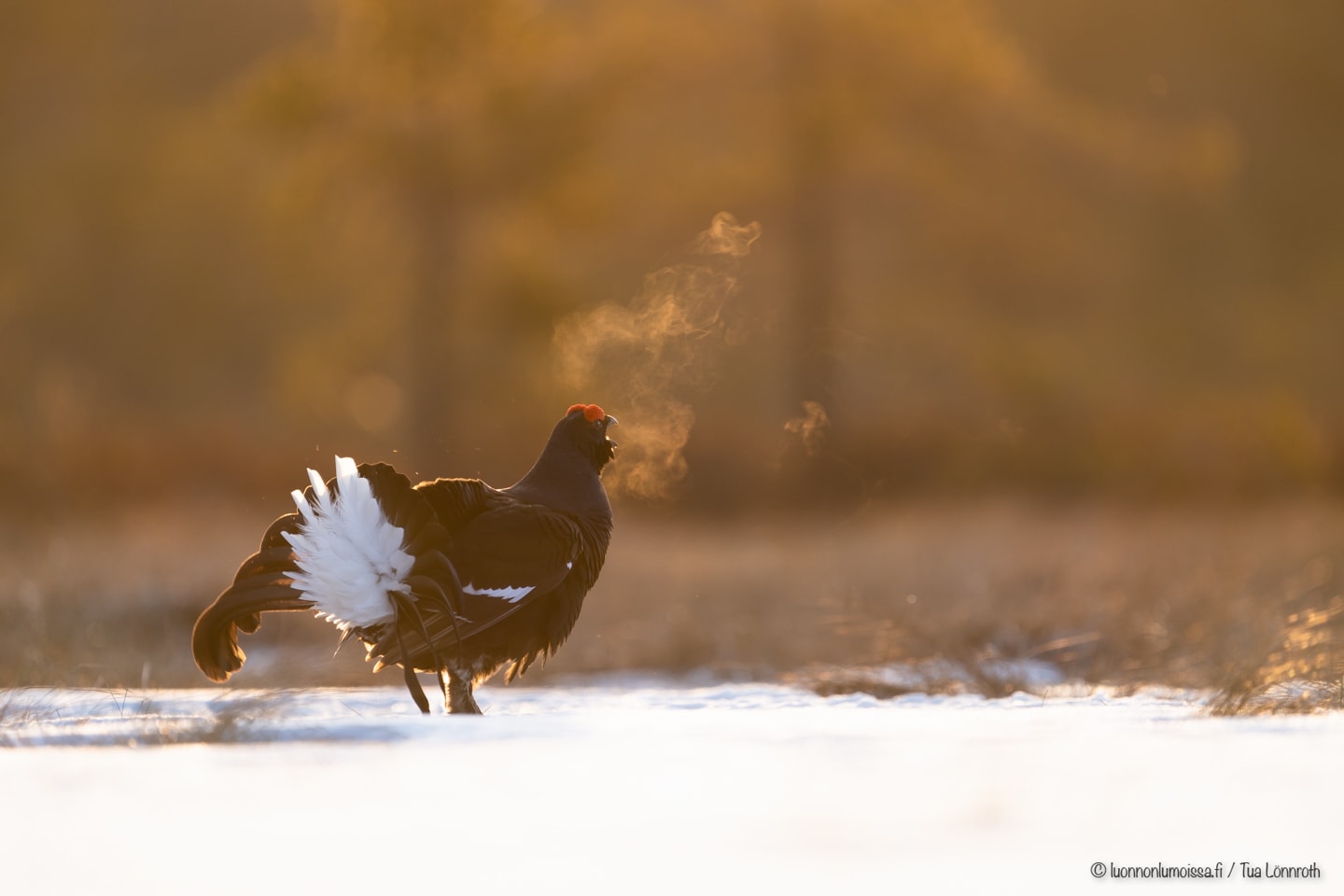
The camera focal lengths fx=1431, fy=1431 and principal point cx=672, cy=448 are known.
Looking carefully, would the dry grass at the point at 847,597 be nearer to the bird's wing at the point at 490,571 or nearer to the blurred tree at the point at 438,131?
the bird's wing at the point at 490,571

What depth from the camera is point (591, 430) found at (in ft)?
18.7

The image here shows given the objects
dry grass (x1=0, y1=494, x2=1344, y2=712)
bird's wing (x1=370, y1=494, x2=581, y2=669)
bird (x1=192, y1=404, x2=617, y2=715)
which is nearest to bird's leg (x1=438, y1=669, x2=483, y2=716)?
bird (x1=192, y1=404, x2=617, y2=715)

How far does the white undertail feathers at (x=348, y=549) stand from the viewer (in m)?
4.81

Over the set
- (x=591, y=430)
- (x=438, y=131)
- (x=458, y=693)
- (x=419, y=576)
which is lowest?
(x=458, y=693)

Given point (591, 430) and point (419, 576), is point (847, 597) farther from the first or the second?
point (419, 576)

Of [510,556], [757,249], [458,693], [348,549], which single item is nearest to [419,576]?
[348,549]

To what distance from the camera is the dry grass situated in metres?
→ 6.40

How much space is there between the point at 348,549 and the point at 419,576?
257mm

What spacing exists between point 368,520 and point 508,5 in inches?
558

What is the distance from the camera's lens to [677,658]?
8719 mm

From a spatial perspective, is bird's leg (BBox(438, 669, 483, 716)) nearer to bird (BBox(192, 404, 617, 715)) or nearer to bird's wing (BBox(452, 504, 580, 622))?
bird (BBox(192, 404, 617, 715))

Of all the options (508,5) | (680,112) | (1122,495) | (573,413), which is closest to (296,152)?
(508,5)

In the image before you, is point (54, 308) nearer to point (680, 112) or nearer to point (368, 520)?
point (680, 112)

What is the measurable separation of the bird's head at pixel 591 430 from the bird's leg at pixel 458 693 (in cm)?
105
